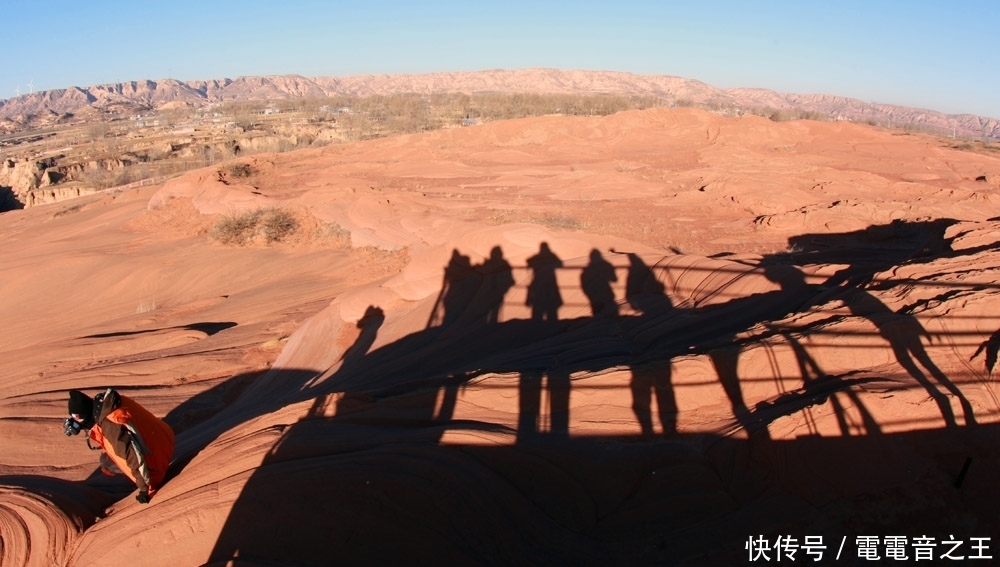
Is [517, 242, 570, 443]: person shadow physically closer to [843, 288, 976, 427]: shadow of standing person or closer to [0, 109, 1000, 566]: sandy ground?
[0, 109, 1000, 566]: sandy ground

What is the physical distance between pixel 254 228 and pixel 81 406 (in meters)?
16.3

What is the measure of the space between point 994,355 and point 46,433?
9.83 metres

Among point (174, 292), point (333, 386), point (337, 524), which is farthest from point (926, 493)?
point (174, 292)

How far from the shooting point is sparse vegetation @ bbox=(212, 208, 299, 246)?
19312 mm

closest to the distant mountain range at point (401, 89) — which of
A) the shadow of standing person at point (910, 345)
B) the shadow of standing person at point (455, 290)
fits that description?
the shadow of standing person at point (455, 290)

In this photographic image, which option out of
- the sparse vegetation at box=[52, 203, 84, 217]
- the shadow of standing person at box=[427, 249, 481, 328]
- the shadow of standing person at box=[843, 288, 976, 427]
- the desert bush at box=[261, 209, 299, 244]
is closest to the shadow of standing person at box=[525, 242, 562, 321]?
the shadow of standing person at box=[427, 249, 481, 328]

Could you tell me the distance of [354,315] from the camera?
10.8 meters

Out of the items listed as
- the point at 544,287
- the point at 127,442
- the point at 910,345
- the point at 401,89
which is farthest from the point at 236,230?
the point at 401,89

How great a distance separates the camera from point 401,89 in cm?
15938

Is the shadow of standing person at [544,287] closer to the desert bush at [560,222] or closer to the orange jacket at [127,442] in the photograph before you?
the orange jacket at [127,442]

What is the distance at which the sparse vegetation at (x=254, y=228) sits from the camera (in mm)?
19312

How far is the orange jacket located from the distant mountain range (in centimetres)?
13370

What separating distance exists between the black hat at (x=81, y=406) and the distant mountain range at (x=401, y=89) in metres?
134

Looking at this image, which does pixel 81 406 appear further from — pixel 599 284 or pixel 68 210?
pixel 68 210
